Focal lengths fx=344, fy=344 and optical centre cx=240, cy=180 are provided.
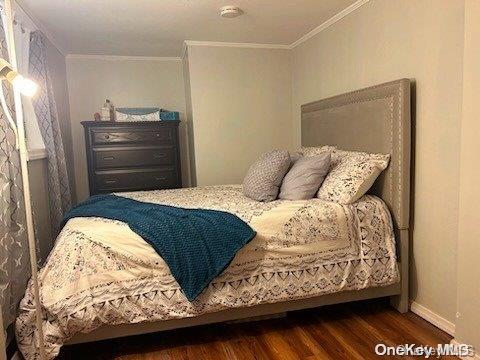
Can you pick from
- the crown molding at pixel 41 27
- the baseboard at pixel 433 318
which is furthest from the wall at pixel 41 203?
the baseboard at pixel 433 318

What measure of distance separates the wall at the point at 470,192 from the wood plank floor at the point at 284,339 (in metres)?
0.32

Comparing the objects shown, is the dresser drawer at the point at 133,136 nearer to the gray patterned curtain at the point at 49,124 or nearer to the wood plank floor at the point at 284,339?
the gray patterned curtain at the point at 49,124

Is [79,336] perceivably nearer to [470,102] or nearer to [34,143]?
[34,143]

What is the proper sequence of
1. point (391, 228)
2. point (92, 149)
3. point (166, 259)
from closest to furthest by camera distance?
point (166, 259) < point (391, 228) < point (92, 149)

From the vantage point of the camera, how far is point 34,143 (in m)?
2.68

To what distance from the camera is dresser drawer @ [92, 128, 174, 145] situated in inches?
141

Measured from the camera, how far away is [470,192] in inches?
64.4

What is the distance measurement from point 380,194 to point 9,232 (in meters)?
2.28

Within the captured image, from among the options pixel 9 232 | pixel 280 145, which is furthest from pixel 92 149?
pixel 280 145

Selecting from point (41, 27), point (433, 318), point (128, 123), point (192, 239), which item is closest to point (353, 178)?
point (433, 318)

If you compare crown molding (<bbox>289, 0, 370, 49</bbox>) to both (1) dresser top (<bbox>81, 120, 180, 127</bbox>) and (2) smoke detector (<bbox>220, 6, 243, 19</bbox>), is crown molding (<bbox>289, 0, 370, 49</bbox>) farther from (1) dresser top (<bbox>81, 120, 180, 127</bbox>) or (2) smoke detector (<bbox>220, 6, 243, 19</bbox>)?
(1) dresser top (<bbox>81, 120, 180, 127</bbox>)

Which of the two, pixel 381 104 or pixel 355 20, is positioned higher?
pixel 355 20

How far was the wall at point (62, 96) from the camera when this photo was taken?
3305 mm

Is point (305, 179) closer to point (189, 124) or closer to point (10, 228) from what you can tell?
point (10, 228)
